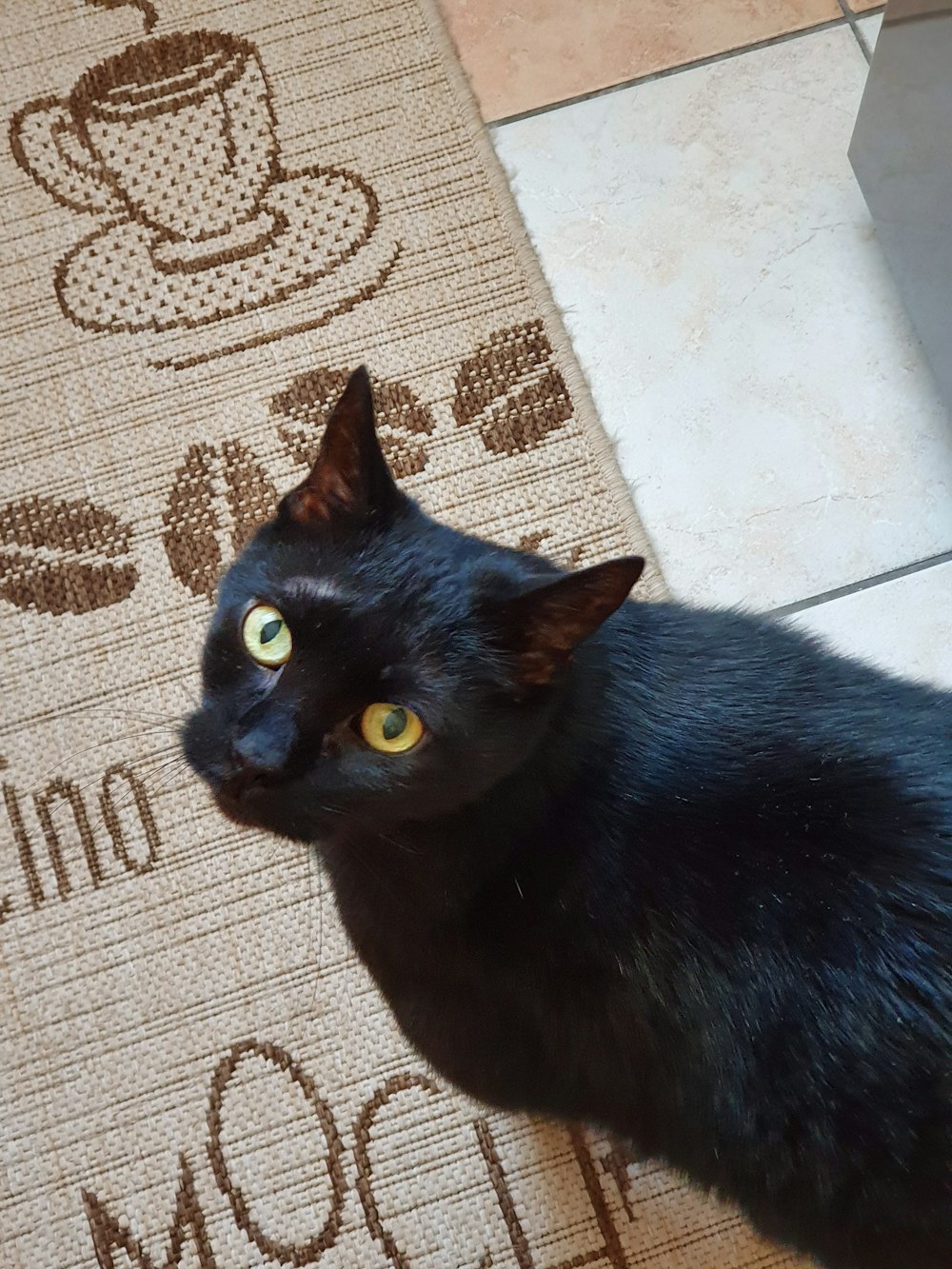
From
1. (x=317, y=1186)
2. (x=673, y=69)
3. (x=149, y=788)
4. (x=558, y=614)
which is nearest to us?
(x=558, y=614)

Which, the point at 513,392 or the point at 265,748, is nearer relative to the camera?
the point at 265,748

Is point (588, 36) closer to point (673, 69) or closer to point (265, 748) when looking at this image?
point (673, 69)

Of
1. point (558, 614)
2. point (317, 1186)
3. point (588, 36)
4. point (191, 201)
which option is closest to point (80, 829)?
point (317, 1186)

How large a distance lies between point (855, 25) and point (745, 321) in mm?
455

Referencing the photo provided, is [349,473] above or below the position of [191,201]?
below

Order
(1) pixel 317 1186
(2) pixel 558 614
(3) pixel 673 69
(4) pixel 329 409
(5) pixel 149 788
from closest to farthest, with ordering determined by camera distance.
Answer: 1. (2) pixel 558 614
2. (1) pixel 317 1186
3. (5) pixel 149 788
4. (4) pixel 329 409
5. (3) pixel 673 69

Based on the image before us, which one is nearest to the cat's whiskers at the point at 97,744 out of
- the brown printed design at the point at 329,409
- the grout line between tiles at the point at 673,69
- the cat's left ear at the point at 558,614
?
the brown printed design at the point at 329,409

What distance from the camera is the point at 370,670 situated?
0.71m

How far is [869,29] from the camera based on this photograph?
1.38 m

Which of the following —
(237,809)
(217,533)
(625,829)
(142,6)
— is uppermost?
(142,6)

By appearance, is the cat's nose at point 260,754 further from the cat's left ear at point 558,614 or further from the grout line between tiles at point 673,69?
the grout line between tiles at point 673,69

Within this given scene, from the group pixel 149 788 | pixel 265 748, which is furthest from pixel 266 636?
pixel 149 788

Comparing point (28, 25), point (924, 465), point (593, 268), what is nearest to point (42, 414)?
point (28, 25)

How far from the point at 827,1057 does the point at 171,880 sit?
0.67 metres
